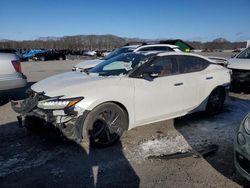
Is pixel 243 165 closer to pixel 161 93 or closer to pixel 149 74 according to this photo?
pixel 161 93

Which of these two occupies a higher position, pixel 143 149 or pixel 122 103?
pixel 122 103

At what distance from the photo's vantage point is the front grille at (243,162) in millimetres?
2775

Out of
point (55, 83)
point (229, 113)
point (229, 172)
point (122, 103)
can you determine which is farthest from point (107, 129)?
point (229, 113)

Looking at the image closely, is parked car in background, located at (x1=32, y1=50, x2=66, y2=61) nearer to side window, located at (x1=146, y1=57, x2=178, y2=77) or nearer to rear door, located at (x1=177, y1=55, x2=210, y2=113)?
rear door, located at (x1=177, y1=55, x2=210, y2=113)

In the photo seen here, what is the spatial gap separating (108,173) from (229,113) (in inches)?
153

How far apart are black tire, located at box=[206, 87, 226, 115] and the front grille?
9.31ft

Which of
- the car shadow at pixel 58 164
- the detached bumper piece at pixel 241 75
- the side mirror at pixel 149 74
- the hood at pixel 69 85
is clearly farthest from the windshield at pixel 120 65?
the detached bumper piece at pixel 241 75

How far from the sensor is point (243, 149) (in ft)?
9.12

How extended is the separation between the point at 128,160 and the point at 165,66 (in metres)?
1.98

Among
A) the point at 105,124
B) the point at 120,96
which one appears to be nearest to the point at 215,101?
the point at 120,96

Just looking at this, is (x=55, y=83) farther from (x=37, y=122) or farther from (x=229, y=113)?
(x=229, y=113)

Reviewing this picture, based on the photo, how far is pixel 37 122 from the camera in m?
4.21

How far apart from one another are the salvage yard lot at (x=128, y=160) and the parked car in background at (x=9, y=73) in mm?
1338

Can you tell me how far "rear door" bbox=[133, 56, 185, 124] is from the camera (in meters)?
4.37
